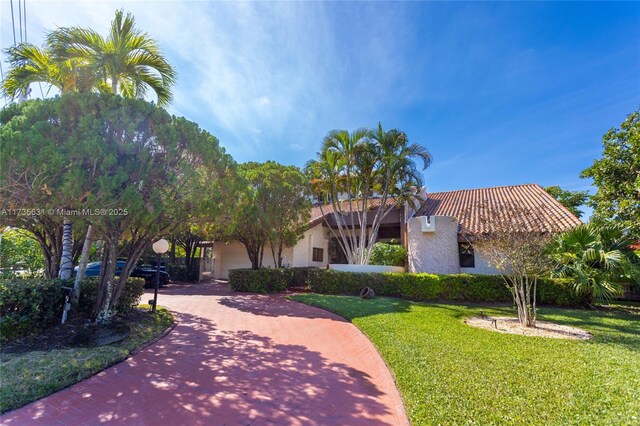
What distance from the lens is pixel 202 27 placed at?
8.93 m

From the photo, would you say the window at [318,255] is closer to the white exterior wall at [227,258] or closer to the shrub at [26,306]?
the white exterior wall at [227,258]

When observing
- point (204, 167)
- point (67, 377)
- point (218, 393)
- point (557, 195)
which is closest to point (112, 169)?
point (204, 167)

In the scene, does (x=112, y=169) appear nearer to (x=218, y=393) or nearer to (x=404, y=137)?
(x=218, y=393)

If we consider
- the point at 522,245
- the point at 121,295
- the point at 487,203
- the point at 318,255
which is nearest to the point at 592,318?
the point at 522,245

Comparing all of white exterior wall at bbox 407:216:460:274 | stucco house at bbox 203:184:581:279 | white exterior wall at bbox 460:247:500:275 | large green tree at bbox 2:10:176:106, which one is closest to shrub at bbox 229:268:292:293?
stucco house at bbox 203:184:581:279

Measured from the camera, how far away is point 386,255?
17.4m

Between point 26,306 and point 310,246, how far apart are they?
677 inches

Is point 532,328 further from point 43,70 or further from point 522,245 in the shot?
point 43,70

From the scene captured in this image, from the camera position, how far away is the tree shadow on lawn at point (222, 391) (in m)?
3.77

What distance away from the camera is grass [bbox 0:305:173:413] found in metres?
4.15

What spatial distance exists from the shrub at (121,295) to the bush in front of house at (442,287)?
8.79 meters

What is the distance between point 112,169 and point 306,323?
6786 millimetres

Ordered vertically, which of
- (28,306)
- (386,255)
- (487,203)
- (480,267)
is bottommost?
(28,306)

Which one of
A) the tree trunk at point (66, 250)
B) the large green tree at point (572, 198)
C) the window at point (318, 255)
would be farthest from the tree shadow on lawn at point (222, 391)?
the large green tree at point (572, 198)
